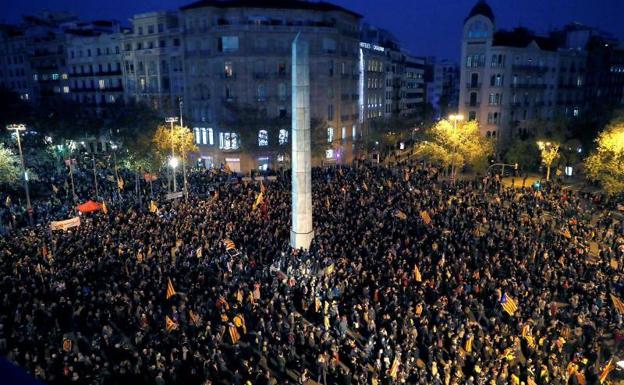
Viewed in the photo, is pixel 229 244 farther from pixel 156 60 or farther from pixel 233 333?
pixel 156 60

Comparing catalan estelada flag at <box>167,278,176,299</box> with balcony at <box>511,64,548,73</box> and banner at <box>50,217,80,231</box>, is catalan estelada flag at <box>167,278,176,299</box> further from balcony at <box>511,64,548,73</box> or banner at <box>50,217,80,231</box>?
balcony at <box>511,64,548,73</box>

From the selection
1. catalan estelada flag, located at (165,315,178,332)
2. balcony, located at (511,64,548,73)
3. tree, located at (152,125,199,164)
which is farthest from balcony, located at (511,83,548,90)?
catalan estelada flag, located at (165,315,178,332)

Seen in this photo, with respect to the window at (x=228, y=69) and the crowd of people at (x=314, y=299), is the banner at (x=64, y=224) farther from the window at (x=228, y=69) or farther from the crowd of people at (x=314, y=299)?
the window at (x=228, y=69)

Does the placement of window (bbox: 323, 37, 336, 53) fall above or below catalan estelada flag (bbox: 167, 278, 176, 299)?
above

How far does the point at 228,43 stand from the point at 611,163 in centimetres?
3926

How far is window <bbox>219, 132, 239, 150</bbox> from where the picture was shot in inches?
2237

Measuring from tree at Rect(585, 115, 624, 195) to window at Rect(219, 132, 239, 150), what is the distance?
35552mm

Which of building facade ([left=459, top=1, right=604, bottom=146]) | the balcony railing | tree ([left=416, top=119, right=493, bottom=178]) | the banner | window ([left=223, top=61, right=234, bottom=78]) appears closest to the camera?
the banner

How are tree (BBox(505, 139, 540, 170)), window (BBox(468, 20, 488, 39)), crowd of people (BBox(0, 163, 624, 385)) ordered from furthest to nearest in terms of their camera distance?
1. window (BBox(468, 20, 488, 39))
2. tree (BBox(505, 139, 540, 170))
3. crowd of people (BBox(0, 163, 624, 385))

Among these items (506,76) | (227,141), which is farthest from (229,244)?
(506,76)

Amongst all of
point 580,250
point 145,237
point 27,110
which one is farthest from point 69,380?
point 27,110

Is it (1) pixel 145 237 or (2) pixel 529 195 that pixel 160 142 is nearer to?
(1) pixel 145 237

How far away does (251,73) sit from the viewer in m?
55.9

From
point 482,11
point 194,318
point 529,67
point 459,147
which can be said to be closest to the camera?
point 194,318
